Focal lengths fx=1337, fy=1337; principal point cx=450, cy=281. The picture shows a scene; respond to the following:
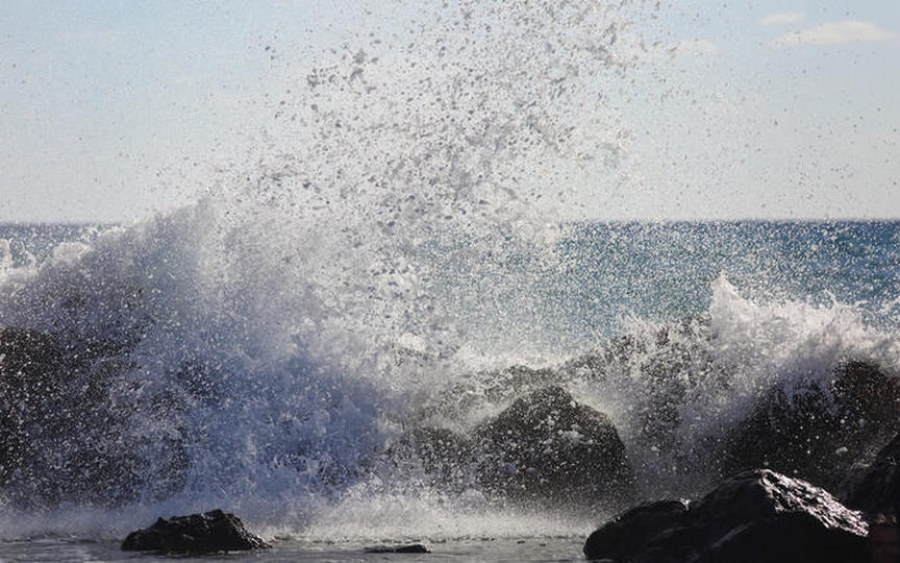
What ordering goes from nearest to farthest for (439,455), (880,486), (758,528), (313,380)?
(758,528), (880,486), (439,455), (313,380)

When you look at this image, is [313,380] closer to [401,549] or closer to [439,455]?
[439,455]

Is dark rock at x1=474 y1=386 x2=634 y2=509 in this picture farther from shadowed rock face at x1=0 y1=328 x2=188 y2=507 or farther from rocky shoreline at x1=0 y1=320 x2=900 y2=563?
shadowed rock face at x1=0 y1=328 x2=188 y2=507

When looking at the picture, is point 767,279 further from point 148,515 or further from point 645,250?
point 148,515

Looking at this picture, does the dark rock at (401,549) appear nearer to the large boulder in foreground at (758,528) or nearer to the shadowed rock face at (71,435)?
the large boulder in foreground at (758,528)

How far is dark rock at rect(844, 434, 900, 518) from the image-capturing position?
798 cm

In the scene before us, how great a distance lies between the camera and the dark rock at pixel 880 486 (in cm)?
798

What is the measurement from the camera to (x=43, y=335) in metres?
12.1

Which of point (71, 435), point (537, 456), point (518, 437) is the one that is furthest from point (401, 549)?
point (71, 435)

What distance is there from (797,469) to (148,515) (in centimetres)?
504

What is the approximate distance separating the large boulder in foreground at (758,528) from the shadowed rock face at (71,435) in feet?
13.8

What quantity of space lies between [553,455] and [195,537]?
335cm

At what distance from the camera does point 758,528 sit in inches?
283

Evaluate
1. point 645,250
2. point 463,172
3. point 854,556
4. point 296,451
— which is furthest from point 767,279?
point 854,556

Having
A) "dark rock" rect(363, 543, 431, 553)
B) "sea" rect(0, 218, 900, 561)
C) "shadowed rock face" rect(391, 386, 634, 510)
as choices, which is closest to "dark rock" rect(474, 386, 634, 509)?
"shadowed rock face" rect(391, 386, 634, 510)
